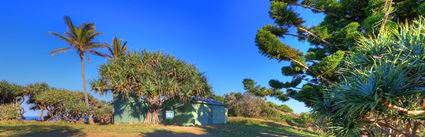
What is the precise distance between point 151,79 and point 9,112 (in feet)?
49.1

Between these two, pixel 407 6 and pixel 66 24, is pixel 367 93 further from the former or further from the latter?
pixel 66 24

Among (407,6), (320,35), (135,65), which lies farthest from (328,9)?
(135,65)

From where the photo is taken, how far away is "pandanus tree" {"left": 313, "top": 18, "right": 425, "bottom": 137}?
239 inches

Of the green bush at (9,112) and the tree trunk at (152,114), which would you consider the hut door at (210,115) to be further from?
the green bush at (9,112)

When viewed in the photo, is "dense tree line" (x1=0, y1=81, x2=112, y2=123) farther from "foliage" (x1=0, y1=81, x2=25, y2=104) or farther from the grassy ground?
the grassy ground

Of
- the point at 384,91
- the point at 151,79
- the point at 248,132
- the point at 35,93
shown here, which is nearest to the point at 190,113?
the point at 151,79

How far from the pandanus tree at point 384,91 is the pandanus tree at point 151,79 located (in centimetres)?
1602

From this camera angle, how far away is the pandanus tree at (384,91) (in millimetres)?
6082

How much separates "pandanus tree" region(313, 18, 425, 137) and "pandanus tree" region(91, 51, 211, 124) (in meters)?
16.0

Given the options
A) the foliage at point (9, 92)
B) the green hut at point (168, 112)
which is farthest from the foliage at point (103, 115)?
the foliage at point (9, 92)

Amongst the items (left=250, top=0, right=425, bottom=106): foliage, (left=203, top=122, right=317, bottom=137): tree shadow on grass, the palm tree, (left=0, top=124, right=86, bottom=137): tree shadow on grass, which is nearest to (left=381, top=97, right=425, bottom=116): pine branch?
(left=250, top=0, right=425, bottom=106): foliage

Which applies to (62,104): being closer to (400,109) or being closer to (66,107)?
(66,107)

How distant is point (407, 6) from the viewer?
16375mm

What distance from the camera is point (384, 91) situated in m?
6.07
